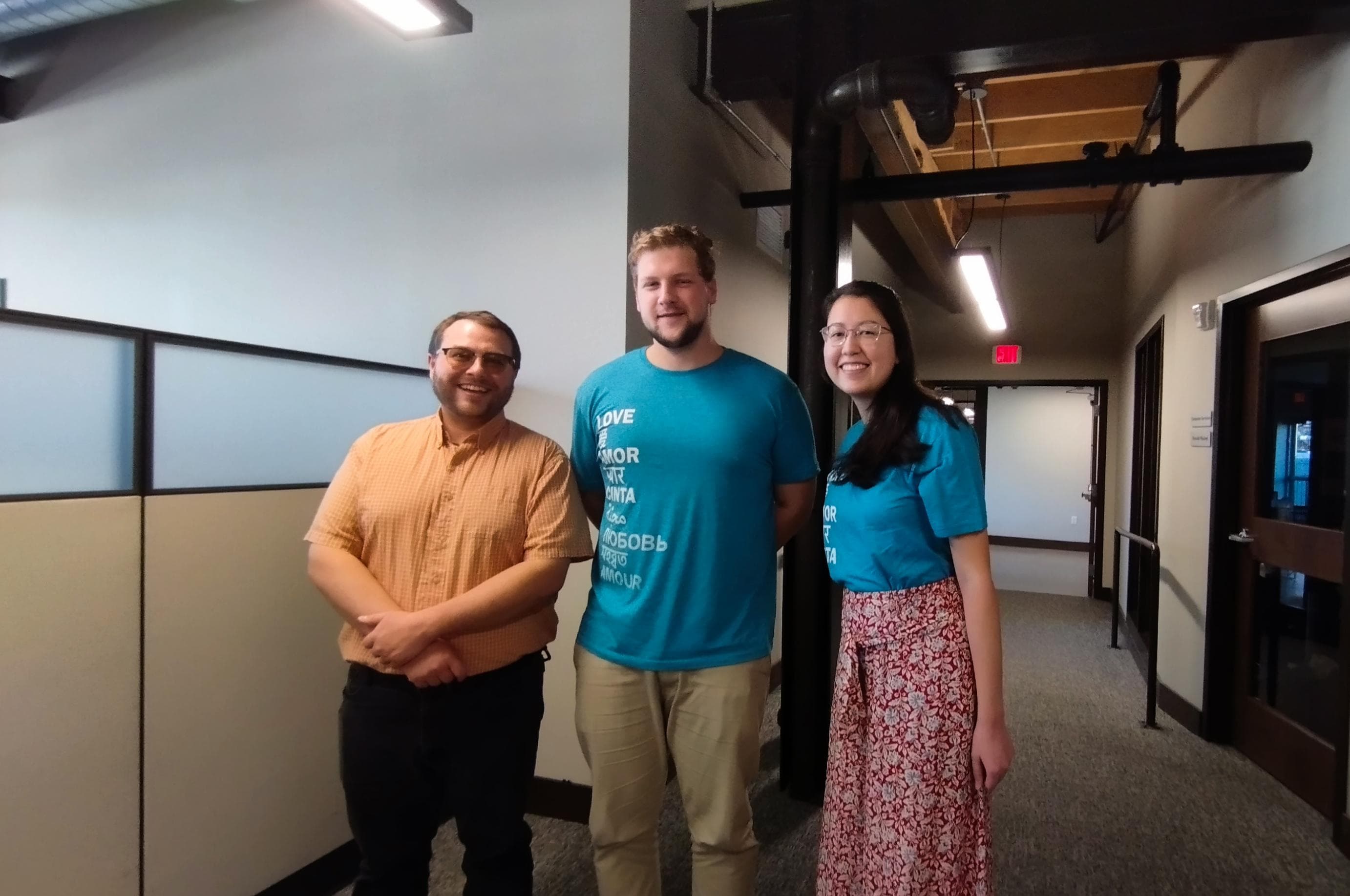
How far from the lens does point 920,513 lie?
1.37m

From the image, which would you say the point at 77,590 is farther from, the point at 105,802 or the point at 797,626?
the point at 797,626

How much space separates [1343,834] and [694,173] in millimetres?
3076

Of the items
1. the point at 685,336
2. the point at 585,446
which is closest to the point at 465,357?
the point at 585,446

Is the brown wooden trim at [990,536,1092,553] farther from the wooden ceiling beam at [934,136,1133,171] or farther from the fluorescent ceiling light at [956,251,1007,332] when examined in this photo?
the wooden ceiling beam at [934,136,1133,171]

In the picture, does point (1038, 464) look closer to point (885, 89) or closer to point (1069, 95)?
point (1069, 95)

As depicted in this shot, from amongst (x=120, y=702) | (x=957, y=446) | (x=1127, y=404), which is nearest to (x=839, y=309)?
(x=957, y=446)

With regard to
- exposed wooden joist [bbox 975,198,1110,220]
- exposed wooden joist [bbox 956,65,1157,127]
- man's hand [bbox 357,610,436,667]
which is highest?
exposed wooden joist [bbox 975,198,1110,220]

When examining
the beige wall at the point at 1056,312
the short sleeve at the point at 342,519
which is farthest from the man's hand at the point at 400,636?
the beige wall at the point at 1056,312

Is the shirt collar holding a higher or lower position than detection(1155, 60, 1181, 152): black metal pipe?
lower

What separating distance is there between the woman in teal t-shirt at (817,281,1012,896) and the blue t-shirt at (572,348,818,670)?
17cm

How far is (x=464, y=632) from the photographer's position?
4.93ft

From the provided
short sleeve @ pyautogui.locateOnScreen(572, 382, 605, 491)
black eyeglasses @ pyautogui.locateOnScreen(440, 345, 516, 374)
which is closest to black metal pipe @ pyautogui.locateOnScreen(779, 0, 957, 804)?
short sleeve @ pyautogui.locateOnScreen(572, 382, 605, 491)

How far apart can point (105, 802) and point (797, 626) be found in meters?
1.97

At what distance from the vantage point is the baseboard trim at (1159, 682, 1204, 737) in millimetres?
3438
